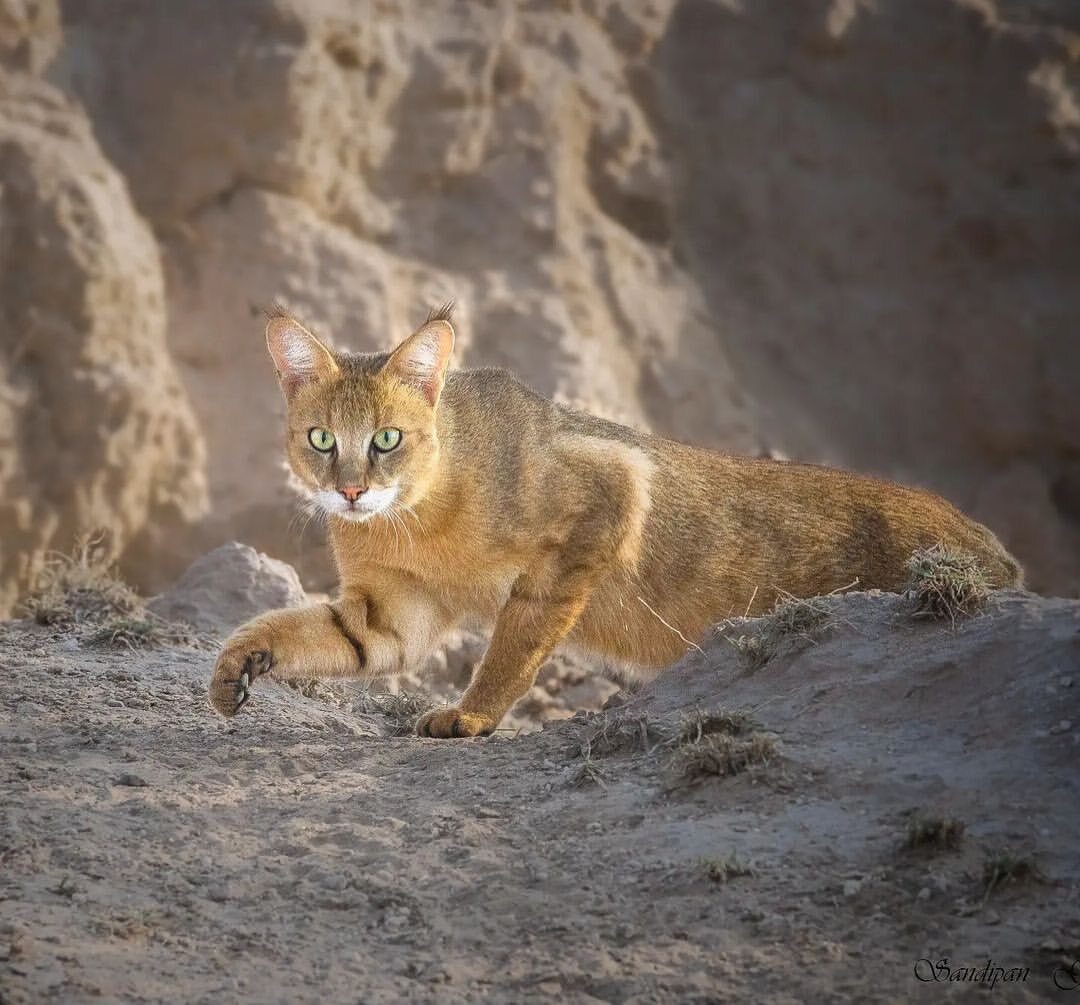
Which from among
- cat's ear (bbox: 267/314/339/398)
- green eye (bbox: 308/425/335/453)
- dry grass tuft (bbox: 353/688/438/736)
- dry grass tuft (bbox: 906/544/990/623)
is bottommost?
dry grass tuft (bbox: 353/688/438/736)

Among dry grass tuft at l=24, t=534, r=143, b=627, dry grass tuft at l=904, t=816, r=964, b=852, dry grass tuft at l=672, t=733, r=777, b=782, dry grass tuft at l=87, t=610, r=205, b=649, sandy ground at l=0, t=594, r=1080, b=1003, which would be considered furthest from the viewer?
dry grass tuft at l=24, t=534, r=143, b=627

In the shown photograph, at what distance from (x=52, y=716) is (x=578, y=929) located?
2.40 metres

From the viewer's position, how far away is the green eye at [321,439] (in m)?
5.71

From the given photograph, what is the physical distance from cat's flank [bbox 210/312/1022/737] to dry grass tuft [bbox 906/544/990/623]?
119 cm

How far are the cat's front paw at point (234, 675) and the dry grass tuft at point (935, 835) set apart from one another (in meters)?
2.46

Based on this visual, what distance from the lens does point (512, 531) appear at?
5801mm

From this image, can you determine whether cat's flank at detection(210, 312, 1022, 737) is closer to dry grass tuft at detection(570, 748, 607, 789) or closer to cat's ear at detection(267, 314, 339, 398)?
cat's ear at detection(267, 314, 339, 398)

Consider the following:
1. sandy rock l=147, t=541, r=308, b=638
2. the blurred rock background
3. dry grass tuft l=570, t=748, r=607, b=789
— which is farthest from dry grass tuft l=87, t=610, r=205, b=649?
the blurred rock background

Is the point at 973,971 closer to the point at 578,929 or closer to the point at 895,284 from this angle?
the point at 578,929

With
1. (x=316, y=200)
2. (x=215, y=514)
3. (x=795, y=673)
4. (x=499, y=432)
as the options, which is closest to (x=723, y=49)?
(x=316, y=200)

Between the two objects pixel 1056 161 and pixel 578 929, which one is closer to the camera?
pixel 578 929

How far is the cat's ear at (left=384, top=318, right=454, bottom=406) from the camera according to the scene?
18.9 feet

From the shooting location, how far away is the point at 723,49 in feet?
41.6

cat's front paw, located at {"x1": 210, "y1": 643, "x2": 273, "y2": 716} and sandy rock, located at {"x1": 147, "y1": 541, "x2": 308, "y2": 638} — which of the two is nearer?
cat's front paw, located at {"x1": 210, "y1": 643, "x2": 273, "y2": 716}
